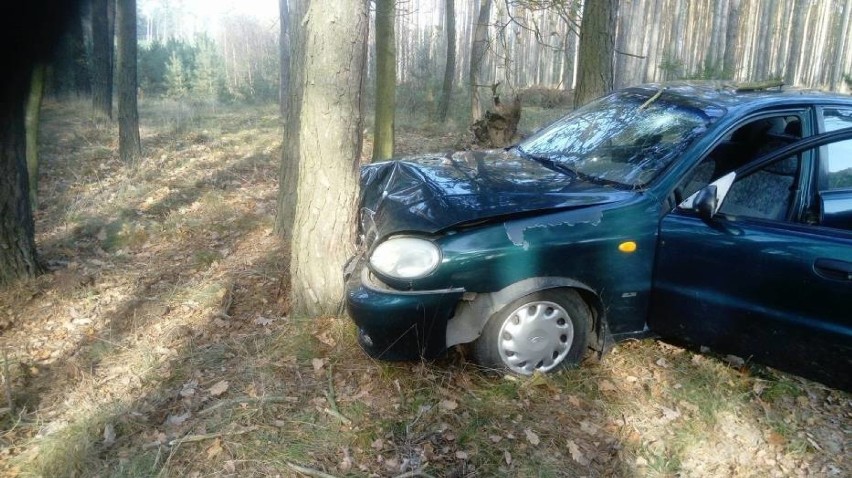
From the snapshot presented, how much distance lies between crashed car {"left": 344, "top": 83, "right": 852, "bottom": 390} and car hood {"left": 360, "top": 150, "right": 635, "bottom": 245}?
14 mm

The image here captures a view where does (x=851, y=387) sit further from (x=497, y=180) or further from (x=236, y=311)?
(x=236, y=311)

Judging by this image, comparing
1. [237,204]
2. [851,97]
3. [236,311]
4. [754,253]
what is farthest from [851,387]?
[237,204]

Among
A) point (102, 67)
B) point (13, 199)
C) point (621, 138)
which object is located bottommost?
point (13, 199)

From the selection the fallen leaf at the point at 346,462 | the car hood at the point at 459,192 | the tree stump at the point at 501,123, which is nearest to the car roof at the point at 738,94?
the car hood at the point at 459,192

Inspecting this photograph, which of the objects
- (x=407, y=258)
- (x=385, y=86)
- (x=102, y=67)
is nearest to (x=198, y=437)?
(x=407, y=258)

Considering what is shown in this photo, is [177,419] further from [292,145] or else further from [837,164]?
[837,164]

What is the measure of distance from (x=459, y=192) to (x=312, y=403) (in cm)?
148

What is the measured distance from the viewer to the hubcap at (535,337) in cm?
354

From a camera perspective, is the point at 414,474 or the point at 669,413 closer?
the point at 414,474

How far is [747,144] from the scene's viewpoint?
13.4 feet

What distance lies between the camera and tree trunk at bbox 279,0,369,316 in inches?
154

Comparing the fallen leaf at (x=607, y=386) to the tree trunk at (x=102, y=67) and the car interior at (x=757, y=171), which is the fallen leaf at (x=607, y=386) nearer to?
the car interior at (x=757, y=171)

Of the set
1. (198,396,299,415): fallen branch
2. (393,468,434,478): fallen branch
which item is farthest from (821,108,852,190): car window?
(198,396,299,415): fallen branch

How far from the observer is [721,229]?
3.51 m
